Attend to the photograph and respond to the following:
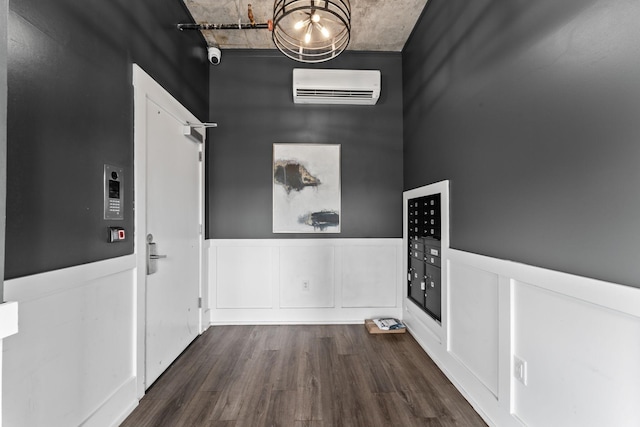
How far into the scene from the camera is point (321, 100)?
3.15 m

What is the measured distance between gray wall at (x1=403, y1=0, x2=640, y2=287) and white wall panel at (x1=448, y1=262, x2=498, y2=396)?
0.19 metres

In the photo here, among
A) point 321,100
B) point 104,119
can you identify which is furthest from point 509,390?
point 321,100

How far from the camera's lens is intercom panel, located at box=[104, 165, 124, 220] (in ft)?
5.18

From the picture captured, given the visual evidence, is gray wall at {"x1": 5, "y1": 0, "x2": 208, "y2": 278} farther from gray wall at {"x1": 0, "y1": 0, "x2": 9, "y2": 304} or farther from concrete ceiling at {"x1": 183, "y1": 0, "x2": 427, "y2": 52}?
concrete ceiling at {"x1": 183, "y1": 0, "x2": 427, "y2": 52}

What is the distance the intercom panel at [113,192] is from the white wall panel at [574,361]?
214cm

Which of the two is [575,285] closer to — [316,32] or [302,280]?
[316,32]

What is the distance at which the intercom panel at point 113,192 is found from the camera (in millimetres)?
1580

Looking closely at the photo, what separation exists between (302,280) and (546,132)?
2488 mm

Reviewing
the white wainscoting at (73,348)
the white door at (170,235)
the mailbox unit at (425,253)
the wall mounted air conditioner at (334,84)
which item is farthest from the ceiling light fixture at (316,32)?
the white wainscoting at (73,348)

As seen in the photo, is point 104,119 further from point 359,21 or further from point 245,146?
point 359,21

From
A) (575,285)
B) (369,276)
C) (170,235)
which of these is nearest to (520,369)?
(575,285)

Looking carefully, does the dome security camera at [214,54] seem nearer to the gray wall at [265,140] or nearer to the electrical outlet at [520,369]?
the gray wall at [265,140]

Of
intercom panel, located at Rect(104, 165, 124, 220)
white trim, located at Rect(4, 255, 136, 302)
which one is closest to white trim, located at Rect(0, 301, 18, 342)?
white trim, located at Rect(4, 255, 136, 302)

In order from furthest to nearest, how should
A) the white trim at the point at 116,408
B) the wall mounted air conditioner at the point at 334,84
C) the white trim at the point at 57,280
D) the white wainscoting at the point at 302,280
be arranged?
the white wainscoting at the point at 302,280
the wall mounted air conditioner at the point at 334,84
the white trim at the point at 116,408
the white trim at the point at 57,280
